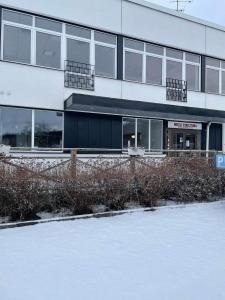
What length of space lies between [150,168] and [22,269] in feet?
17.5

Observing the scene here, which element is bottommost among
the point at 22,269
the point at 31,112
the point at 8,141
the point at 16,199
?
the point at 22,269

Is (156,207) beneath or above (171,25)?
beneath

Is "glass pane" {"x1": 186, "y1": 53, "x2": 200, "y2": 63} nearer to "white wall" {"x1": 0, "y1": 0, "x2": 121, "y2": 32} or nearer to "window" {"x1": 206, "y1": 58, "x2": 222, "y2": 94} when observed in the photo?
"window" {"x1": 206, "y1": 58, "x2": 222, "y2": 94}

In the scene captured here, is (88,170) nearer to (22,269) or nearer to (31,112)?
(22,269)

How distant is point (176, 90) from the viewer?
2019 centimetres

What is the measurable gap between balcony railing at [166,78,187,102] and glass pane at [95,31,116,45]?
11.6 feet

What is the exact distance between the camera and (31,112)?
15.6m

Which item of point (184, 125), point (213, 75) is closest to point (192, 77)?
point (213, 75)

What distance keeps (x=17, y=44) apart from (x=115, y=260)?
450 inches

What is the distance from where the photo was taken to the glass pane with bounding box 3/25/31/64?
15.0 metres

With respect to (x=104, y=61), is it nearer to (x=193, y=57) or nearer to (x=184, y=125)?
(x=184, y=125)

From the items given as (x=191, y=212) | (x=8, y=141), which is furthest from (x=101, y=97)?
(x=191, y=212)

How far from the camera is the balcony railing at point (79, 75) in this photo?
16359 millimetres

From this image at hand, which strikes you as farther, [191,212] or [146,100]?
[146,100]
